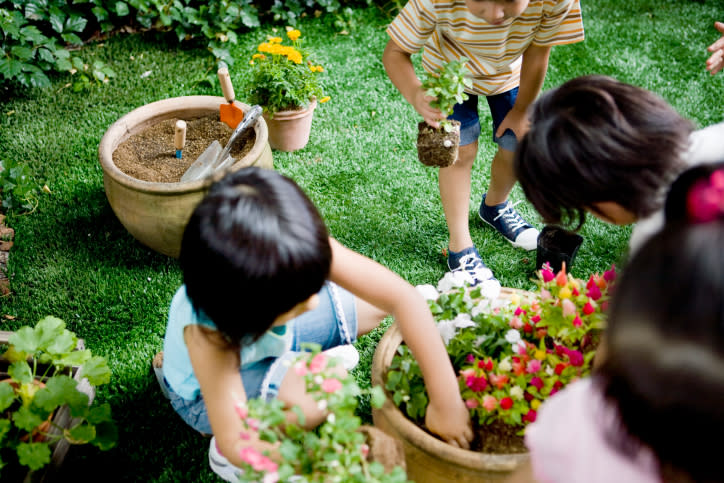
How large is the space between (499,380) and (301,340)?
19.8 inches

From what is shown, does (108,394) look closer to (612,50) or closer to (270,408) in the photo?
(270,408)

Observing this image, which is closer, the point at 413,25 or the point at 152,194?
the point at 413,25

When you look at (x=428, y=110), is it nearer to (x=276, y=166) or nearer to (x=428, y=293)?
(x=428, y=293)

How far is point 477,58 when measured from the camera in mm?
1640

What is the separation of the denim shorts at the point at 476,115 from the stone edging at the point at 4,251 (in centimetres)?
165

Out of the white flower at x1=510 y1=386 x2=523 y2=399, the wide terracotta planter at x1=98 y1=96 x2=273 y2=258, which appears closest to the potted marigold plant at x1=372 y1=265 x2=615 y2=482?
the white flower at x1=510 y1=386 x2=523 y2=399

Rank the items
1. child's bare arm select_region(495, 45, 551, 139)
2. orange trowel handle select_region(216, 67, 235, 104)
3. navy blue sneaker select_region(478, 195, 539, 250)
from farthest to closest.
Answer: navy blue sneaker select_region(478, 195, 539, 250), orange trowel handle select_region(216, 67, 235, 104), child's bare arm select_region(495, 45, 551, 139)

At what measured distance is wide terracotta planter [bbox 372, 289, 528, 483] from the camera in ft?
3.22

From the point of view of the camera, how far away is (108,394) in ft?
5.41

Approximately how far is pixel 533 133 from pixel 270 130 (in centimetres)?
146

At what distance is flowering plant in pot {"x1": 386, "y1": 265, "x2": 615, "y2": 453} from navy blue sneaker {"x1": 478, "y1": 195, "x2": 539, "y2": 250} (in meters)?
0.70

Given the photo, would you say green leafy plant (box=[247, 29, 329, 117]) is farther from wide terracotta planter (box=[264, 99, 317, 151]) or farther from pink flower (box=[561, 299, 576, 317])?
pink flower (box=[561, 299, 576, 317])

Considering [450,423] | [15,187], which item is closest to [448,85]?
[450,423]

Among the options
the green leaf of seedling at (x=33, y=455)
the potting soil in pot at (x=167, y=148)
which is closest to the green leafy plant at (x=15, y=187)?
the potting soil in pot at (x=167, y=148)
